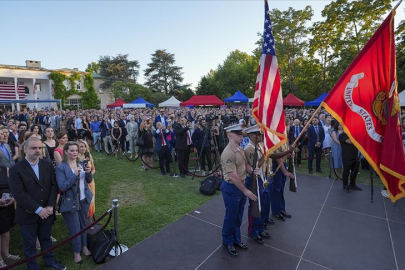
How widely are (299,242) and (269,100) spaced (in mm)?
2621

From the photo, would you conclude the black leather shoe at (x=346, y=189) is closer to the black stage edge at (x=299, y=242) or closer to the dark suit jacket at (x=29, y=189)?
the black stage edge at (x=299, y=242)

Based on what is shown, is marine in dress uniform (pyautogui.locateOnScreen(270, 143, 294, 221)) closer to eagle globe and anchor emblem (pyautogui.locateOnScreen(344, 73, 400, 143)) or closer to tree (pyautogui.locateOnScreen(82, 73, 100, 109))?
eagle globe and anchor emblem (pyautogui.locateOnScreen(344, 73, 400, 143))

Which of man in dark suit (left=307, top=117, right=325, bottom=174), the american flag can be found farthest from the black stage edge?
man in dark suit (left=307, top=117, right=325, bottom=174)

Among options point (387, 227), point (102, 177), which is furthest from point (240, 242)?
point (102, 177)

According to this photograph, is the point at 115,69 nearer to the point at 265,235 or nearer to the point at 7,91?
the point at 7,91

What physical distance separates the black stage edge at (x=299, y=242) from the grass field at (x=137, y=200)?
14.0 inches

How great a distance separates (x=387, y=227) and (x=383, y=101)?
9.48 feet

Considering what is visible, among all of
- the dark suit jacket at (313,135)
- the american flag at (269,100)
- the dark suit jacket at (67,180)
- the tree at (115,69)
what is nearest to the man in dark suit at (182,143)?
the american flag at (269,100)

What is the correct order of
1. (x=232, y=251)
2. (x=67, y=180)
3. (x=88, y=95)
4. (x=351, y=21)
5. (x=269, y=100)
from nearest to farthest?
1. (x=67, y=180)
2. (x=232, y=251)
3. (x=269, y=100)
4. (x=351, y=21)
5. (x=88, y=95)

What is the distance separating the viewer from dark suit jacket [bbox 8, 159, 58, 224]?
10.2 feet

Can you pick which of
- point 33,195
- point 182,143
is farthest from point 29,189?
point 182,143

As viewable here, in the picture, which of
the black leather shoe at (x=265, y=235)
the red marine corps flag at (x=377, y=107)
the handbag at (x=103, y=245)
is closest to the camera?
the red marine corps flag at (x=377, y=107)

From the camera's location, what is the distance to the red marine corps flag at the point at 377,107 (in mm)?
3367

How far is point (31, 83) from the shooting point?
39469 millimetres
